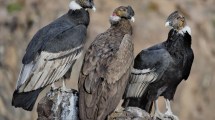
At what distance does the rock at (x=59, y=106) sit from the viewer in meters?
12.2

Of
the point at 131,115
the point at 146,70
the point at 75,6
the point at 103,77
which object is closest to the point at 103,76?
the point at 103,77

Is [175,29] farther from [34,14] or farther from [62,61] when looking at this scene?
[34,14]

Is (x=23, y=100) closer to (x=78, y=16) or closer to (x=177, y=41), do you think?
(x=78, y=16)

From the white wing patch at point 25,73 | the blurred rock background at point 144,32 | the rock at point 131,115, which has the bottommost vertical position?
the rock at point 131,115

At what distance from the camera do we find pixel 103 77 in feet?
38.9

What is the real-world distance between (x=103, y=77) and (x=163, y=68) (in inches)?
55.5

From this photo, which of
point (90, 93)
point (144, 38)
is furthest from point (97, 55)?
point (144, 38)

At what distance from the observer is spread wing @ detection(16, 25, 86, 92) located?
12.7m

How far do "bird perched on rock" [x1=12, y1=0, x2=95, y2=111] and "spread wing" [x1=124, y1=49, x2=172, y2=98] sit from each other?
34.5 inches

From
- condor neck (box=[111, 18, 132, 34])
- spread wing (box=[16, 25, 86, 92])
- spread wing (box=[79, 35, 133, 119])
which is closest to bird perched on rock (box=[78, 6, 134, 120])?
spread wing (box=[79, 35, 133, 119])

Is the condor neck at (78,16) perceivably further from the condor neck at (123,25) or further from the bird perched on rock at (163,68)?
the bird perched on rock at (163,68)

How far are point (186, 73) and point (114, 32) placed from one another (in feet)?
4.35

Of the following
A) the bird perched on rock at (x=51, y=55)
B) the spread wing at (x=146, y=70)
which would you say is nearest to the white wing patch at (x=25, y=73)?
the bird perched on rock at (x=51, y=55)

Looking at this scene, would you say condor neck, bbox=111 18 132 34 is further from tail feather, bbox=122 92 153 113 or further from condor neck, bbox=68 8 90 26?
tail feather, bbox=122 92 153 113
